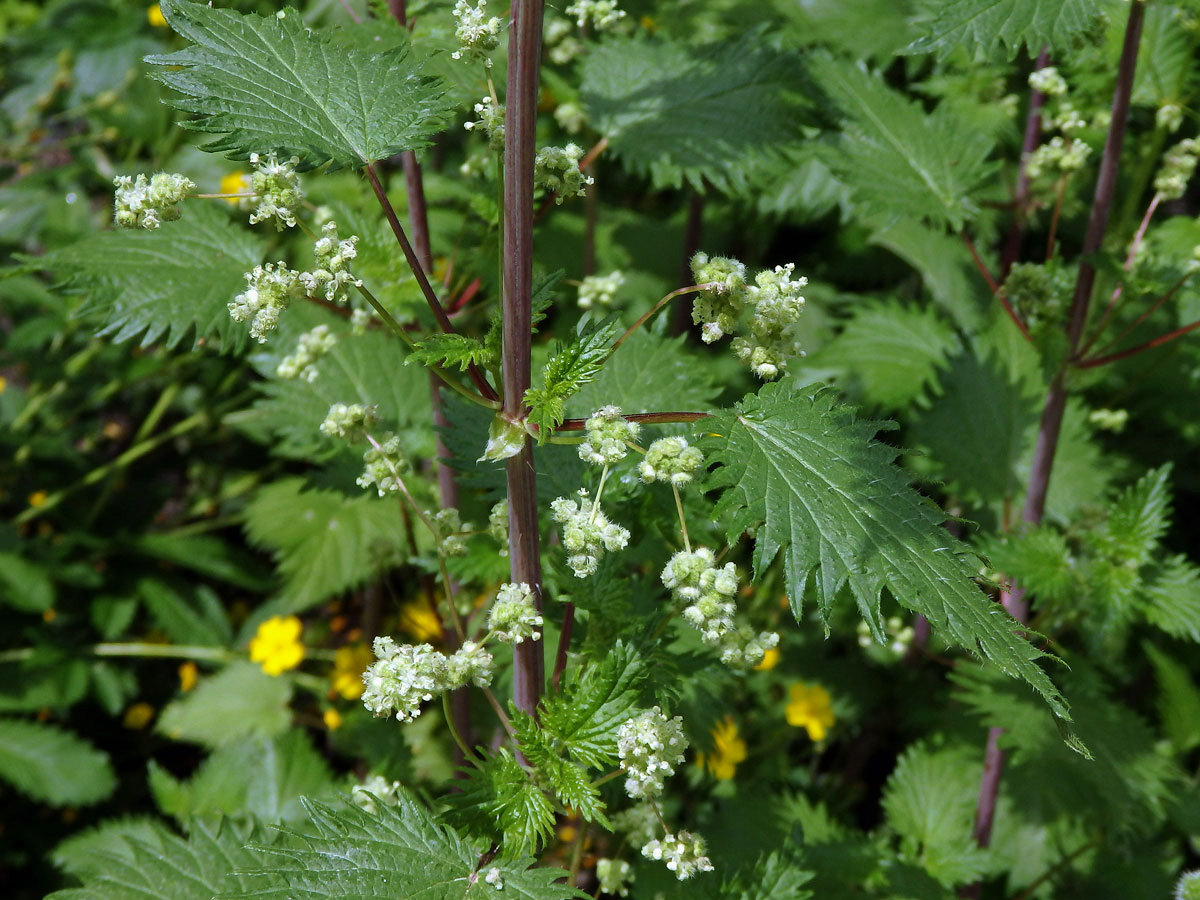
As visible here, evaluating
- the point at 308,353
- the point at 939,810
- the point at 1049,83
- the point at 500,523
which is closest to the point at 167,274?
the point at 308,353

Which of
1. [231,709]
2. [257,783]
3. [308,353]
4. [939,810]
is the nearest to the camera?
[308,353]

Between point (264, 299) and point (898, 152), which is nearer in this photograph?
point (264, 299)

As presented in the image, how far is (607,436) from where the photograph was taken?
3.79ft

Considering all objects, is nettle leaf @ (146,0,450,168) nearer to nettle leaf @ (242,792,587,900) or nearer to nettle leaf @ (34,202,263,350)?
nettle leaf @ (34,202,263,350)

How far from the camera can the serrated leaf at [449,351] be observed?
1.17 meters

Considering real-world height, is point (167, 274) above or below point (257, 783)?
above

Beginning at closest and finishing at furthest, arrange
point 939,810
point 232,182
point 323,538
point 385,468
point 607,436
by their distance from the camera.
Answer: point 607,436 → point 385,468 → point 939,810 → point 323,538 → point 232,182

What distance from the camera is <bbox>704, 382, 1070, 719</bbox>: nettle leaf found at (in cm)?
112

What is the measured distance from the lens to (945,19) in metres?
1.69

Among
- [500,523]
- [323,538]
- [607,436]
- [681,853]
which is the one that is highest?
[607,436]

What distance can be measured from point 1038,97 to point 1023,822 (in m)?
A: 1.86

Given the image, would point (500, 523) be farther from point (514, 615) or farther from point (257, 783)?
point (257, 783)

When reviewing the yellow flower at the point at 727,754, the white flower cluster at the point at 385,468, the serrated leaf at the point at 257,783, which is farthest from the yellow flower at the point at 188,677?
the white flower cluster at the point at 385,468

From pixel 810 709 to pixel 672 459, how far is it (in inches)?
68.6
